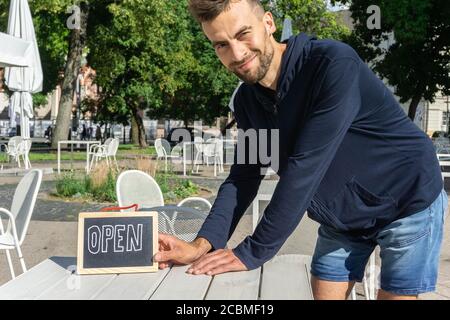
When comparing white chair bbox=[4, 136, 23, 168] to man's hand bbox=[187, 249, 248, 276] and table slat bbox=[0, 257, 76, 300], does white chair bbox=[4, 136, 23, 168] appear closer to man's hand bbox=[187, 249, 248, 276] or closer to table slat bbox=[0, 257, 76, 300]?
table slat bbox=[0, 257, 76, 300]

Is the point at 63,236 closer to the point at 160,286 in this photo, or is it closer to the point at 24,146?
the point at 160,286

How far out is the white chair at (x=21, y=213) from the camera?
4.41 meters

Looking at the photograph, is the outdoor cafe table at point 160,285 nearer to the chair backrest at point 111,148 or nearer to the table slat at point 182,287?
the table slat at point 182,287

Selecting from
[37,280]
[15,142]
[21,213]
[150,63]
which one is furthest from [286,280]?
[150,63]

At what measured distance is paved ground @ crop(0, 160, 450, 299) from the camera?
4.42m

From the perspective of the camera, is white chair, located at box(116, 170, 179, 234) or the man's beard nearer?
the man's beard

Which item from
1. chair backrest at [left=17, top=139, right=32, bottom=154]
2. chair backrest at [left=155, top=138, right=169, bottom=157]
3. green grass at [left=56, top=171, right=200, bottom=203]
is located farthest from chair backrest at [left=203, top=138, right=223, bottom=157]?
green grass at [left=56, top=171, right=200, bottom=203]

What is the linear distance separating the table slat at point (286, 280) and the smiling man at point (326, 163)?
5.1 inches

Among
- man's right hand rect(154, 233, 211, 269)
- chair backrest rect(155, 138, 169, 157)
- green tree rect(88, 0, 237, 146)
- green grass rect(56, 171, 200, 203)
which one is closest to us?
man's right hand rect(154, 233, 211, 269)

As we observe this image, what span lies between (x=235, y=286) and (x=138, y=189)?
100 inches

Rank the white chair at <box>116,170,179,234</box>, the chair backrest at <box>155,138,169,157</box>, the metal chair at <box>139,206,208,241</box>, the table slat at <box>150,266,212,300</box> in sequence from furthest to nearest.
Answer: the chair backrest at <box>155,138,169,157</box> < the white chair at <box>116,170,179,234</box> < the metal chair at <box>139,206,208,241</box> < the table slat at <box>150,266,212,300</box>

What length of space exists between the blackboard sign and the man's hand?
0.67 feet

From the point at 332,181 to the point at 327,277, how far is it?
1.52 feet
